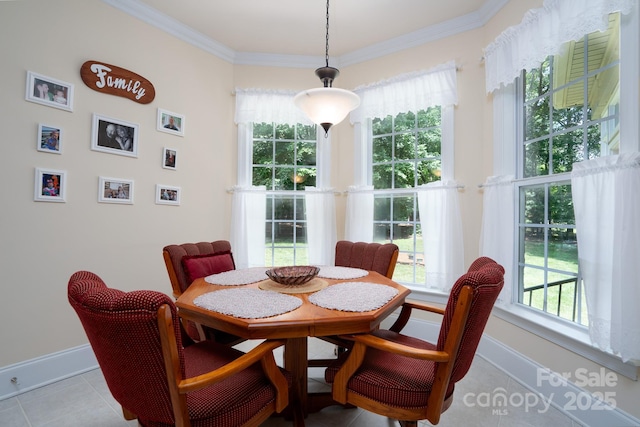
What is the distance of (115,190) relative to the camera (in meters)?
2.59

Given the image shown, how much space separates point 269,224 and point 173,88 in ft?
5.55

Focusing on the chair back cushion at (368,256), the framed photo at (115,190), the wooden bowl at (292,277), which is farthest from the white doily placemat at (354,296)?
the framed photo at (115,190)

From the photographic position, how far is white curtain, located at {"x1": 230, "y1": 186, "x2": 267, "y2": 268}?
3430mm

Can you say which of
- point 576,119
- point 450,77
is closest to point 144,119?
point 450,77

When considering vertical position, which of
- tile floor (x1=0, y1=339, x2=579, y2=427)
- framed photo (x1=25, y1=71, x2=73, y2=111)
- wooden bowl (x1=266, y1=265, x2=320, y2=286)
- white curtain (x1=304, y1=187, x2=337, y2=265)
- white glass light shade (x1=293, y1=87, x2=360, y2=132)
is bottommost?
tile floor (x1=0, y1=339, x2=579, y2=427)

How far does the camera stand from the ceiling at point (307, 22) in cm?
270

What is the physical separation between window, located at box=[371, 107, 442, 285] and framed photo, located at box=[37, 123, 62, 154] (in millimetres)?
2782

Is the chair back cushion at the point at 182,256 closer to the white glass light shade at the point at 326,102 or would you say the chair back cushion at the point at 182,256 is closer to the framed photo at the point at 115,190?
the framed photo at the point at 115,190

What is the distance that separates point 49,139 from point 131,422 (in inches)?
78.8

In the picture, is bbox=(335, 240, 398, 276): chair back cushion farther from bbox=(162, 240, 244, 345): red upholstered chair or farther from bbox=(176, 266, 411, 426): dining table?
bbox=(162, 240, 244, 345): red upholstered chair

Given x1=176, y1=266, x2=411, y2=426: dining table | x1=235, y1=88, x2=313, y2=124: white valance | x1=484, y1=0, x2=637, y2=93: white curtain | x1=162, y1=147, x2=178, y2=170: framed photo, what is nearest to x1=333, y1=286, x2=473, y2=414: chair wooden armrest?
x1=176, y1=266, x2=411, y2=426: dining table

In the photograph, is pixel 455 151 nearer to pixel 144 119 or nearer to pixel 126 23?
pixel 144 119

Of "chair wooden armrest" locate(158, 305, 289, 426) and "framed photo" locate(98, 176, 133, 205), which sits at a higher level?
"framed photo" locate(98, 176, 133, 205)

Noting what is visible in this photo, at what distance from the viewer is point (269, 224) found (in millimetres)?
3625
